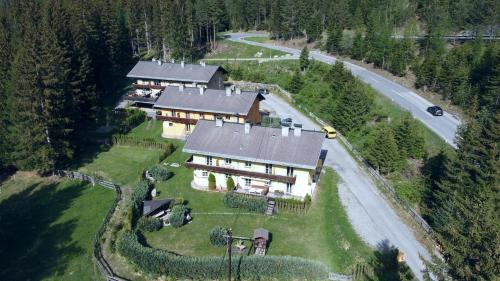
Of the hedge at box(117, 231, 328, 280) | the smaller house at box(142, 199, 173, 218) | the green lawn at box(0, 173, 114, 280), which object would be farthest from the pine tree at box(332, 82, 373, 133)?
the green lawn at box(0, 173, 114, 280)

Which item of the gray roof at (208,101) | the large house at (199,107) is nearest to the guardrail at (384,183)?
the large house at (199,107)

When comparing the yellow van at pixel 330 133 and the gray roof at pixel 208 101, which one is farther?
the gray roof at pixel 208 101

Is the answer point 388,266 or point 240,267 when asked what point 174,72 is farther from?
point 388,266

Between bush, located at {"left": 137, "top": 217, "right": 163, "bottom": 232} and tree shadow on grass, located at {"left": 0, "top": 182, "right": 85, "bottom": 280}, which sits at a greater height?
bush, located at {"left": 137, "top": 217, "right": 163, "bottom": 232}

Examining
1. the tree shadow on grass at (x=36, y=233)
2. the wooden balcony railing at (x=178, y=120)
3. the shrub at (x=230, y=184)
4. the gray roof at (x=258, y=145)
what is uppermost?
the gray roof at (x=258, y=145)

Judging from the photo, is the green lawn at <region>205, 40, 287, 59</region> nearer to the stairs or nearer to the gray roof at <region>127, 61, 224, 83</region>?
the gray roof at <region>127, 61, 224, 83</region>

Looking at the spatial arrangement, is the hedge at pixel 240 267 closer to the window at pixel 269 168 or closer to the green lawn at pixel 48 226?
the green lawn at pixel 48 226

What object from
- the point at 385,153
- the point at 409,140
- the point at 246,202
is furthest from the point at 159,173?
the point at 409,140
